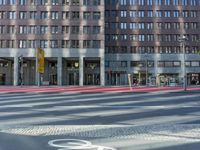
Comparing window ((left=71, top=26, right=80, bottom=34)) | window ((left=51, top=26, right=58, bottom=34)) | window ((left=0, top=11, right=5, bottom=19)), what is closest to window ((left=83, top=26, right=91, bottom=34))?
window ((left=71, top=26, right=80, bottom=34))

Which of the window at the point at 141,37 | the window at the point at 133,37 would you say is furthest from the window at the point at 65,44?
the window at the point at 141,37

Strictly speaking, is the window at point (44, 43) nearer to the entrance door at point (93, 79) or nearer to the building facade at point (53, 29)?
the building facade at point (53, 29)

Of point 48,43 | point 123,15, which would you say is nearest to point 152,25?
point 123,15

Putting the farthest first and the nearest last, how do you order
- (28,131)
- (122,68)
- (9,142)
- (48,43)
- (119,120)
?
(122,68) < (48,43) < (119,120) < (28,131) < (9,142)

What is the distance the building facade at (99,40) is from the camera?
50375 millimetres

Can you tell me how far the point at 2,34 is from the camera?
5053cm

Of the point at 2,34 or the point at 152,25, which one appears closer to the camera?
the point at 2,34

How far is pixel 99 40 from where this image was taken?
50.7 m

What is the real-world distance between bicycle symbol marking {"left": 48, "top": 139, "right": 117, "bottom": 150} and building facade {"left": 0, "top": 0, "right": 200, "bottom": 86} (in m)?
43.0

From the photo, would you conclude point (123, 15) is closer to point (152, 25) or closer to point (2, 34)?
point (152, 25)

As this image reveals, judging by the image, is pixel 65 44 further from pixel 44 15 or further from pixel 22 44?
pixel 22 44

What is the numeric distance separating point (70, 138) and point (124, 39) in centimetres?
5769

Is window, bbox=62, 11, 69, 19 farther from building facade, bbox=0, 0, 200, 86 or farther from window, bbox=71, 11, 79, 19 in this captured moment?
window, bbox=71, 11, 79, 19

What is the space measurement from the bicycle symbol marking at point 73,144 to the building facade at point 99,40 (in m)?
43.0
